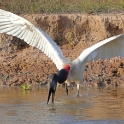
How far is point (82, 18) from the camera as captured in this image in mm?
14984

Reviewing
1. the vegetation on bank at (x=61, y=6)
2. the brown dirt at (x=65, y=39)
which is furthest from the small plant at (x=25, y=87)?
the vegetation on bank at (x=61, y=6)

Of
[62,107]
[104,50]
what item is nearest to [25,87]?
[104,50]

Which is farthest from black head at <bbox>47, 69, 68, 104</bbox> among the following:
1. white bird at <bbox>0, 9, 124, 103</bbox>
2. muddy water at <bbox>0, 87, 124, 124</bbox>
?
muddy water at <bbox>0, 87, 124, 124</bbox>

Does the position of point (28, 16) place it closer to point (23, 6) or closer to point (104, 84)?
point (23, 6)

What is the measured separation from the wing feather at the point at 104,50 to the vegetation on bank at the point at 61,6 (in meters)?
4.68

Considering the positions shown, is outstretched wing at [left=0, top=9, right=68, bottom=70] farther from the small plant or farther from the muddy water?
the small plant

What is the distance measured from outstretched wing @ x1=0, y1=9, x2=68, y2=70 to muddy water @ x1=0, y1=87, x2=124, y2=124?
31.3 inches

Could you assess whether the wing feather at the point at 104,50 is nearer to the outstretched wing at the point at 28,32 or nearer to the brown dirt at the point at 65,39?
the outstretched wing at the point at 28,32

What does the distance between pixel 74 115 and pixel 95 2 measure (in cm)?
776

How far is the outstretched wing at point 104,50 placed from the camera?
10.6 m

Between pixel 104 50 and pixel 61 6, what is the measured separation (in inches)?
209

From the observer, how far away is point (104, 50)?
35.8 feet

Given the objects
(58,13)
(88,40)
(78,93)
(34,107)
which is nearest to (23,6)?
(58,13)

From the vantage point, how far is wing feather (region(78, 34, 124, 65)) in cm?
1063
